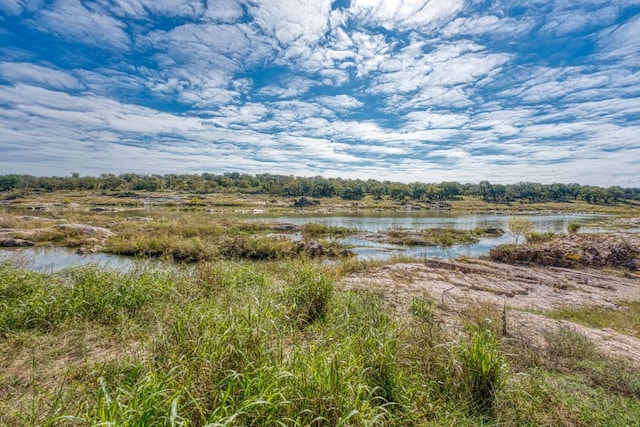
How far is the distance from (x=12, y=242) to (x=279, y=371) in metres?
27.4

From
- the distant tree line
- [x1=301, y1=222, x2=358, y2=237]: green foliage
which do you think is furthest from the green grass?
the distant tree line

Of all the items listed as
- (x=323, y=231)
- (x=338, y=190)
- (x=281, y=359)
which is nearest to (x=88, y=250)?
(x=323, y=231)

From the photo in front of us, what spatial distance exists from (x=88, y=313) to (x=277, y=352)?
15.2ft

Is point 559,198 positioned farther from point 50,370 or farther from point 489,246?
point 50,370

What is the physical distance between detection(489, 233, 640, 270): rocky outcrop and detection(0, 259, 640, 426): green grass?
13230mm

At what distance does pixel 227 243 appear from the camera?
19953 mm

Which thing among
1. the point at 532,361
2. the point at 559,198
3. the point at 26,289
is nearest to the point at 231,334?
the point at 532,361

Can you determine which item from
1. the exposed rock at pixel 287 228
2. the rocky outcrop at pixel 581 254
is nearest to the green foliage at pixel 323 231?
the exposed rock at pixel 287 228

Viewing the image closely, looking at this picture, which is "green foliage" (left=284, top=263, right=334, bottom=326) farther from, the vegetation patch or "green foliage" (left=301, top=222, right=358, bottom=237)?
"green foliage" (left=301, top=222, right=358, bottom=237)

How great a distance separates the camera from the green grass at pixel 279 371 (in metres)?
2.78

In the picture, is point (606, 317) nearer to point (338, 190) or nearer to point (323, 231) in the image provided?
point (323, 231)

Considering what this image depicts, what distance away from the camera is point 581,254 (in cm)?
1650

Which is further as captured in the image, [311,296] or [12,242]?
[12,242]

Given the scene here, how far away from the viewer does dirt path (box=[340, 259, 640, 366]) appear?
6516 mm
